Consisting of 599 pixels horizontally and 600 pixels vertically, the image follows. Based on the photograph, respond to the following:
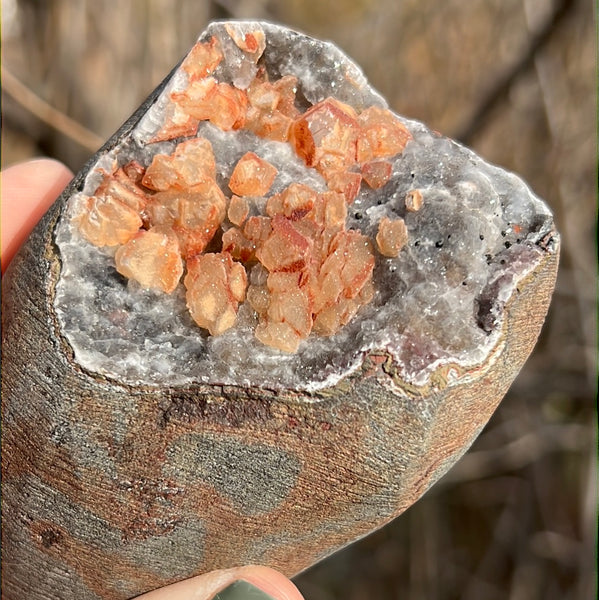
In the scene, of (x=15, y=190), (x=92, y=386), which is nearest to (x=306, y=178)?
(x=92, y=386)

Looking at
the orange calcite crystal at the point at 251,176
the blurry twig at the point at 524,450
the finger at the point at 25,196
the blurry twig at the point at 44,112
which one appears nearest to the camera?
the orange calcite crystal at the point at 251,176

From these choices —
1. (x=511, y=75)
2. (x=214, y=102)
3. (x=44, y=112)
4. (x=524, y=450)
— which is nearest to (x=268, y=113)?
(x=214, y=102)

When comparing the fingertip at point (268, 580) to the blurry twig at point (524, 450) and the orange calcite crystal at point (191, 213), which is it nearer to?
the orange calcite crystal at point (191, 213)

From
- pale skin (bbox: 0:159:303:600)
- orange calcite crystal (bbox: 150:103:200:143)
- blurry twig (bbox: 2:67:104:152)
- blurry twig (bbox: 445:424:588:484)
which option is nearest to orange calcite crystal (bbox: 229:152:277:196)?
orange calcite crystal (bbox: 150:103:200:143)

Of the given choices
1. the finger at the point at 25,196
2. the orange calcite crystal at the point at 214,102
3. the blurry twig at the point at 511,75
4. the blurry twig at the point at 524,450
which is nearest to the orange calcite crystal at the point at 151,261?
the orange calcite crystal at the point at 214,102

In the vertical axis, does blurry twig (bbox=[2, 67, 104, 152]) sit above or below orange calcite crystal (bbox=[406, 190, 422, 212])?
below

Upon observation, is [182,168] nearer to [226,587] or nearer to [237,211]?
[237,211]

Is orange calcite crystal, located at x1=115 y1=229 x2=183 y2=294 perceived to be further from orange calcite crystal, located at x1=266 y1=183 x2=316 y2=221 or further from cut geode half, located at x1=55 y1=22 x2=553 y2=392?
orange calcite crystal, located at x1=266 y1=183 x2=316 y2=221
